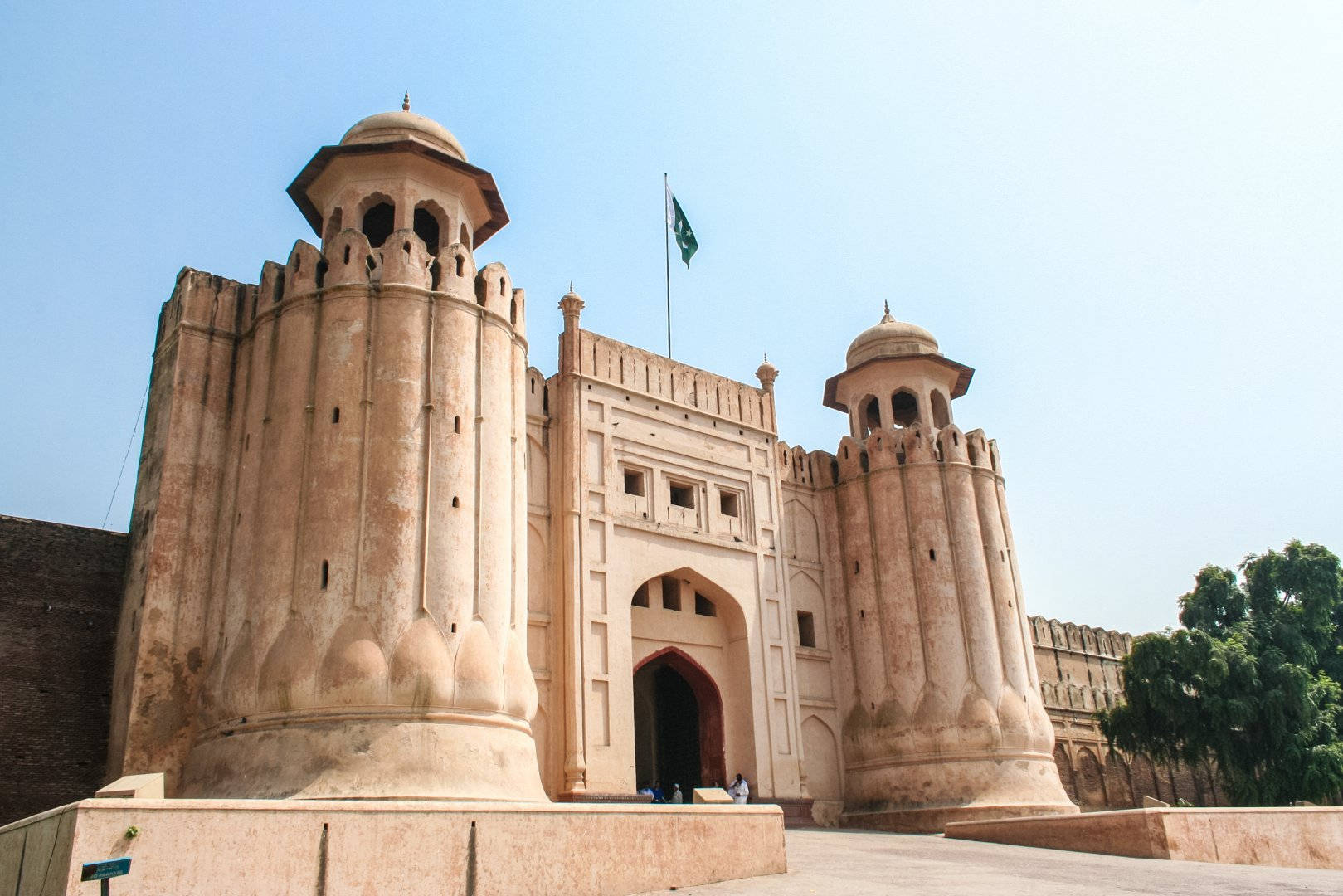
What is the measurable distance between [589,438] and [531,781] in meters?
7.36

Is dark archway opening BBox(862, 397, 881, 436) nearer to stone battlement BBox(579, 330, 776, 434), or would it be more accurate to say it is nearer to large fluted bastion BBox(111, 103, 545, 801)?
stone battlement BBox(579, 330, 776, 434)

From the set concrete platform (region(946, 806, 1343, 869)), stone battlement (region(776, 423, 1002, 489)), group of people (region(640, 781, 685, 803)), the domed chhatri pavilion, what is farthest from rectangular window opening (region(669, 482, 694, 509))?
concrete platform (region(946, 806, 1343, 869))

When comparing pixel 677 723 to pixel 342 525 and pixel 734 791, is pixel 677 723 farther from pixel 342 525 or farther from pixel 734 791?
pixel 342 525

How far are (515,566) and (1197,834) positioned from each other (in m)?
10.0

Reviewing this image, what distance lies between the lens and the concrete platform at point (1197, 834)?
48.3 feet

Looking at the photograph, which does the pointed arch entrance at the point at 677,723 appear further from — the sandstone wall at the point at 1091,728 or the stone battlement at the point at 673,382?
the sandstone wall at the point at 1091,728

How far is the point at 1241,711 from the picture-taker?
25.3 metres

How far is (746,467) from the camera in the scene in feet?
76.0

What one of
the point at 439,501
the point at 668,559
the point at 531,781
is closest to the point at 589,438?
the point at 668,559

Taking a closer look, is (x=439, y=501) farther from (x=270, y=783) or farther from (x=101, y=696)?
(x=101, y=696)

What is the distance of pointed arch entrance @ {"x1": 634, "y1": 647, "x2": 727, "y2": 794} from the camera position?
2112cm

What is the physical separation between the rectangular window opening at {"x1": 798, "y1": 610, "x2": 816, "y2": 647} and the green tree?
866 centimetres

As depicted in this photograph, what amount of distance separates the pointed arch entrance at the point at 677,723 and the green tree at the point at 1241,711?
1138 cm

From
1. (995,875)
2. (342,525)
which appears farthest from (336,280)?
(995,875)
